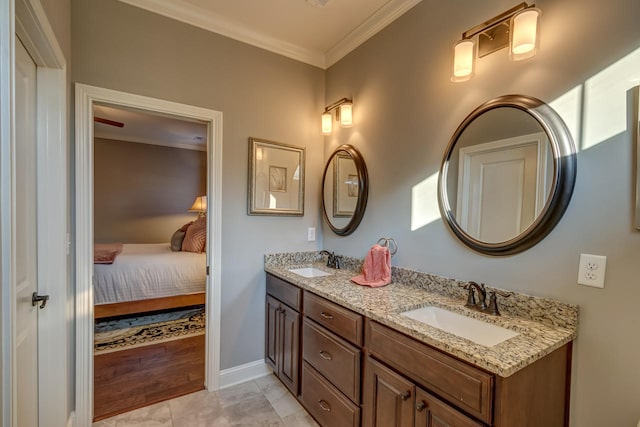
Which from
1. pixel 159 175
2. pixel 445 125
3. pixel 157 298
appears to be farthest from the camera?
pixel 159 175

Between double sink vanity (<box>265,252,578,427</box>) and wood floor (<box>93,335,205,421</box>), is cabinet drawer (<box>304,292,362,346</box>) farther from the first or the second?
wood floor (<box>93,335,205,421</box>)

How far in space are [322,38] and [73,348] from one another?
279 cm

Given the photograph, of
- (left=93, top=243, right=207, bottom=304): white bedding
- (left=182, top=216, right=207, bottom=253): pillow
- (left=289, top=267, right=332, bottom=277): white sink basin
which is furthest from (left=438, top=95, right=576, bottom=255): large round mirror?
(left=182, top=216, right=207, bottom=253): pillow

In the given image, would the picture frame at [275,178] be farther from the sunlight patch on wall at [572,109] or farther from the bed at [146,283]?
the sunlight patch on wall at [572,109]

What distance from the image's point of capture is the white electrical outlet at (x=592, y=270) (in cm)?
114

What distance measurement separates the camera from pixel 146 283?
3381 millimetres

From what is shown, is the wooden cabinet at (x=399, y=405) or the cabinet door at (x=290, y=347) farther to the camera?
the cabinet door at (x=290, y=347)

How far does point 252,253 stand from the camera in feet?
7.89

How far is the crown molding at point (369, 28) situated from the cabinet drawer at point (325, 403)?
2.40 meters

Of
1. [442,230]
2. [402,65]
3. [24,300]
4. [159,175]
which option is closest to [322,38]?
[402,65]

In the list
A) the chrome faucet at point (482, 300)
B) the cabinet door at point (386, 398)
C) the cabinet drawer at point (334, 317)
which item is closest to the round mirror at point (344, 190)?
the cabinet drawer at point (334, 317)

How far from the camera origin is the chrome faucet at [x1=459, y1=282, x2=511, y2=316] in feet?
4.52

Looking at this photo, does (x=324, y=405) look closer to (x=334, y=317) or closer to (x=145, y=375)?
(x=334, y=317)

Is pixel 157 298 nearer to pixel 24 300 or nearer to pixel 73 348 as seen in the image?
pixel 73 348
